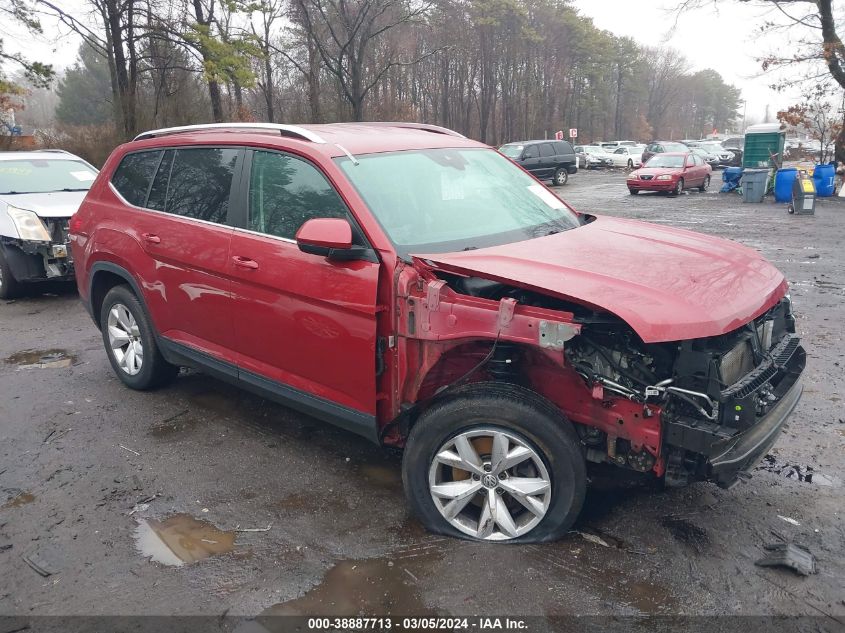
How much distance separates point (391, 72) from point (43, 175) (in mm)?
34919

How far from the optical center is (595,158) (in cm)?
4012

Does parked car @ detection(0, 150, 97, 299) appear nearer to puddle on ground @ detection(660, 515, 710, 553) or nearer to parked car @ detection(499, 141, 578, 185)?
puddle on ground @ detection(660, 515, 710, 553)

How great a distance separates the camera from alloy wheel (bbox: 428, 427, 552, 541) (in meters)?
2.96

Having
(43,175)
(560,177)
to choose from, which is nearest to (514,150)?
(560,177)

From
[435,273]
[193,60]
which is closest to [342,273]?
[435,273]

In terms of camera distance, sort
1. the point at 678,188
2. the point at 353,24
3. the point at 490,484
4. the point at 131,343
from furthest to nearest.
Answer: the point at 678,188 → the point at 353,24 → the point at 131,343 → the point at 490,484

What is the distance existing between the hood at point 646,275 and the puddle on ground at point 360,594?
4.61 ft

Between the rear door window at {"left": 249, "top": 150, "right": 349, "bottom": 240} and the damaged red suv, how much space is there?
0.04 ft

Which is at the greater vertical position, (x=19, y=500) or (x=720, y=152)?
(x=720, y=152)

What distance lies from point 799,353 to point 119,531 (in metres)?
3.64

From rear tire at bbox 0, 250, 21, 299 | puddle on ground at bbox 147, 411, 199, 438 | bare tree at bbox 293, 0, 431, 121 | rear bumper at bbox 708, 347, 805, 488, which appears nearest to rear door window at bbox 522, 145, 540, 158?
bare tree at bbox 293, 0, 431, 121

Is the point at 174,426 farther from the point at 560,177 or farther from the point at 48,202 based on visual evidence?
the point at 560,177

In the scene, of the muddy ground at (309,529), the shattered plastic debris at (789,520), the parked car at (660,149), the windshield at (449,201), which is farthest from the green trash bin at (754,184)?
the shattered plastic debris at (789,520)

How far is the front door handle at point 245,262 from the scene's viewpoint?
3.75 meters
